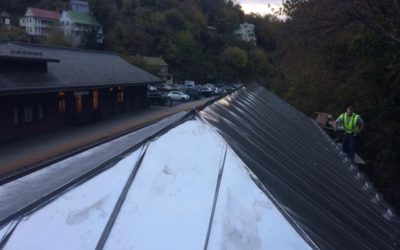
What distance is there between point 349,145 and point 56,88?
57.3 ft

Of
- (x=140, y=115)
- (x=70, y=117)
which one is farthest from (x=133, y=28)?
(x=70, y=117)

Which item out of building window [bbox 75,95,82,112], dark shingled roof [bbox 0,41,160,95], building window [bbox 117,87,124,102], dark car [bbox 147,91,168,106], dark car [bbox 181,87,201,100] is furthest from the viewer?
dark car [bbox 181,87,201,100]

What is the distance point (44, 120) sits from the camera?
83.1 feet

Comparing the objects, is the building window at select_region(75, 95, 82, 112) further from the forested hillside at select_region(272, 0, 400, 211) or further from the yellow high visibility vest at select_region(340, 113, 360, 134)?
the yellow high visibility vest at select_region(340, 113, 360, 134)

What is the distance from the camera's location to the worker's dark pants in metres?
12.4

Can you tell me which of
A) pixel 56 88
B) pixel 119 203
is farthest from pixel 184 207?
pixel 56 88

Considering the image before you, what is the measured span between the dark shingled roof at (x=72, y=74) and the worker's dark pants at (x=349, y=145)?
1543 cm

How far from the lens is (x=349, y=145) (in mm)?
12562

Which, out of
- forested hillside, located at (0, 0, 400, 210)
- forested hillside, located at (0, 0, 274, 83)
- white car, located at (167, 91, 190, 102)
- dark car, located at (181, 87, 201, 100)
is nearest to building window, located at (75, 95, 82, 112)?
forested hillside, located at (0, 0, 400, 210)

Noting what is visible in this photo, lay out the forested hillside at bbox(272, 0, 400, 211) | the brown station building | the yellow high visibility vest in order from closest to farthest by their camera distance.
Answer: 1. the forested hillside at bbox(272, 0, 400, 211)
2. the yellow high visibility vest
3. the brown station building

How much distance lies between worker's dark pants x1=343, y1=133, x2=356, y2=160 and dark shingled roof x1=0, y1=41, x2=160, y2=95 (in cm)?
1543

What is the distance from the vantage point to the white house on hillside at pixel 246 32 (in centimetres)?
11344

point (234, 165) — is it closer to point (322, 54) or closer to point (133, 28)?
point (322, 54)

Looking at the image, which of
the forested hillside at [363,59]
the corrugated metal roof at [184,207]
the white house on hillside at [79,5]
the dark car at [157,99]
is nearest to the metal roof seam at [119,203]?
the corrugated metal roof at [184,207]
